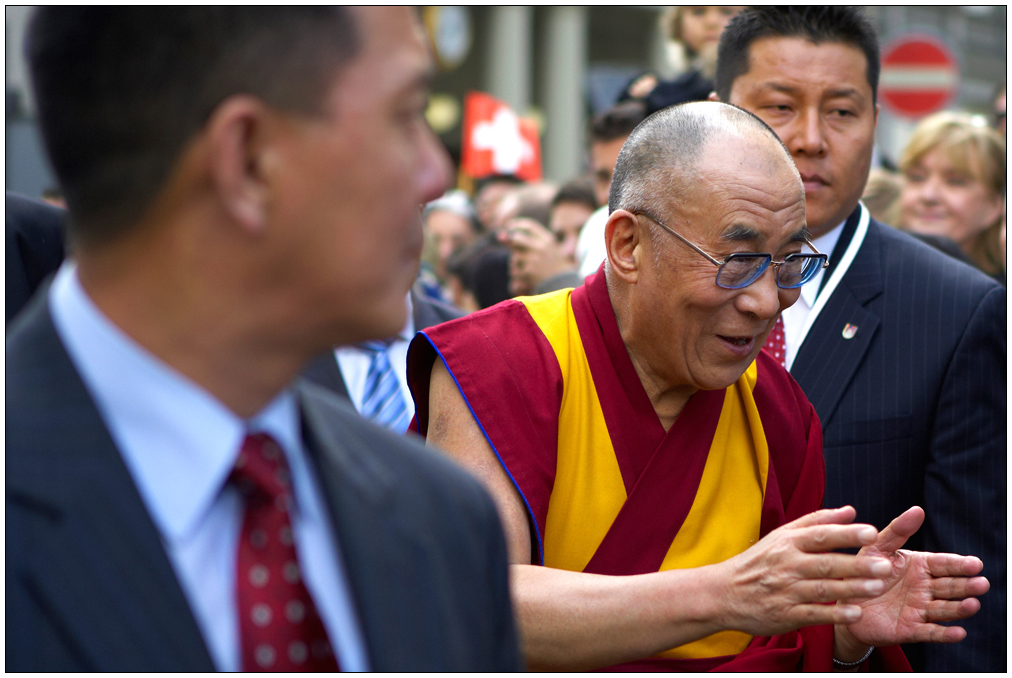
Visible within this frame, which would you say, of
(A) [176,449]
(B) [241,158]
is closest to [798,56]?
(B) [241,158]

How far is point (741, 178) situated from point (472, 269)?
3.21 meters

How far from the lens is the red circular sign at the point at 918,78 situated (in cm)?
766

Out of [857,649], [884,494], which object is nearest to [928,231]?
[884,494]

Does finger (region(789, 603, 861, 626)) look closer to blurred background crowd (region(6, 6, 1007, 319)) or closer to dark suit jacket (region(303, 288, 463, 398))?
dark suit jacket (region(303, 288, 463, 398))

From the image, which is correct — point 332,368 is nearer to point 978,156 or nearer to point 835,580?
point 835,580

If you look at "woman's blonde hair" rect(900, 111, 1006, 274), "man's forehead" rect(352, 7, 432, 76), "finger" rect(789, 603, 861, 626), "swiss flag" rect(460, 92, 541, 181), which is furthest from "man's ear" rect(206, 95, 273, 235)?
"swiss flag" rect(460, 92, 541, 181)

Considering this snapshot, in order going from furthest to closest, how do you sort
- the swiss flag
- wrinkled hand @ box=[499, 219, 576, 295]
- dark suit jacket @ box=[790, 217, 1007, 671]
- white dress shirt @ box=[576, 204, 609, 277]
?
the swiss flag
wrinkled hand @ box=[499, 219, 576, 295]
white dress shirt @ box=[576, 204, 609, 277]
dark suit jacket @ box=[790, 217, 1007, 671]

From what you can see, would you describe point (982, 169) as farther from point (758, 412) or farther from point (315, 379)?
point (315, 379)

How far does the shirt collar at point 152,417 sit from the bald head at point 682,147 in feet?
4.68

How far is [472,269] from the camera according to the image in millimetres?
5543

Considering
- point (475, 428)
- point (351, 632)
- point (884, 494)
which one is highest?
point (351, 632)

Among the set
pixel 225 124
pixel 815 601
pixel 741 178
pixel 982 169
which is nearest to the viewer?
pixel 225 124

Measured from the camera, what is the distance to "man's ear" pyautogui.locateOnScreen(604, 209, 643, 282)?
2.53m

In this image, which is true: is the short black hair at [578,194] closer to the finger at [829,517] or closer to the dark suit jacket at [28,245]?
the dark suit jacket at [28,245]
